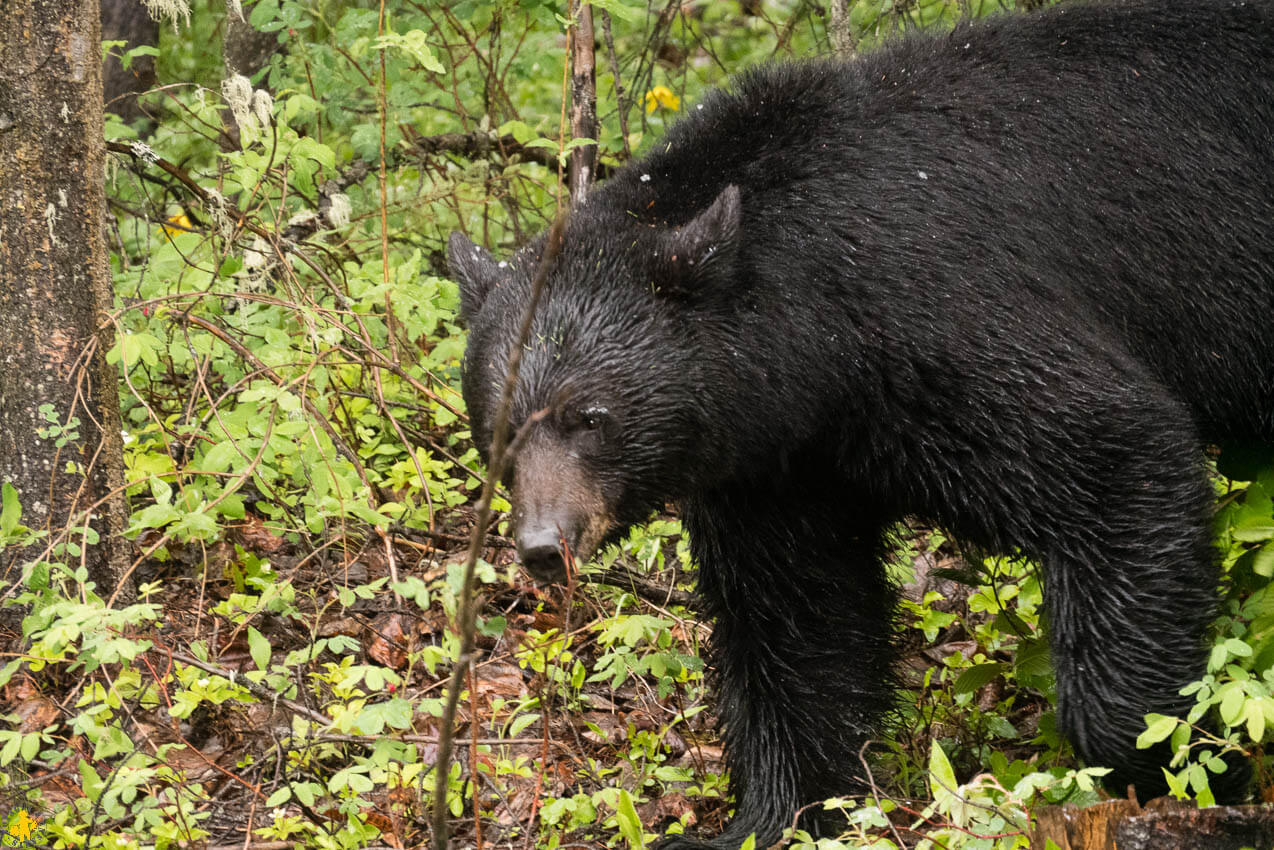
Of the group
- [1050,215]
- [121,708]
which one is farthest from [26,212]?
[1050,215]

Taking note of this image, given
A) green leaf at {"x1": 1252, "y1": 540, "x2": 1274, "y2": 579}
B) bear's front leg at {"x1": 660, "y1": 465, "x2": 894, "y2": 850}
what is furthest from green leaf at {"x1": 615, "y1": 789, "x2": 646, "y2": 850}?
green leaf at {"x1": 1252, "y1": 540, "x2": 1274, "y2": 579}

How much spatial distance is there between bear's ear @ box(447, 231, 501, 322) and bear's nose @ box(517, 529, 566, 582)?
2.84 ft

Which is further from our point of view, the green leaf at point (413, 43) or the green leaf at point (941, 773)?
the green leaf at point (413, 43)

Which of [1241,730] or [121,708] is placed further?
[121,708]

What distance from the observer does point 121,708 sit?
13.0 ft

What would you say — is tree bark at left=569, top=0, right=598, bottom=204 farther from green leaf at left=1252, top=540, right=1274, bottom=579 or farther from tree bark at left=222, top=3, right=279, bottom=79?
tree bark at left=222, top=3, right=279, bottom=79

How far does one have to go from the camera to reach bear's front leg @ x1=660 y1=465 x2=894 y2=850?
14.2 ft

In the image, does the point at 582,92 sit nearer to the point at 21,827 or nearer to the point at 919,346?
the point at 919,346

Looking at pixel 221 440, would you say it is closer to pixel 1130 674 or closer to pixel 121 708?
pixel 121 708

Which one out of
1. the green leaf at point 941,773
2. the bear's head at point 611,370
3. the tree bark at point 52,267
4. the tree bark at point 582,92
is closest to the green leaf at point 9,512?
the tree bark at point 52,267

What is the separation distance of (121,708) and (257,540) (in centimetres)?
188

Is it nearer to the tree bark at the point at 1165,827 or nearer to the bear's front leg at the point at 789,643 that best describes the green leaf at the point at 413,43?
the bear's front leg at the point at 789,643

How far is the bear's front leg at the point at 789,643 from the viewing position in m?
4.33

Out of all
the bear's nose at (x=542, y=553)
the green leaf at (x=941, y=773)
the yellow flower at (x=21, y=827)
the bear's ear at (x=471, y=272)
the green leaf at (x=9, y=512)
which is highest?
the bear's ear at (x=471, y=272)
